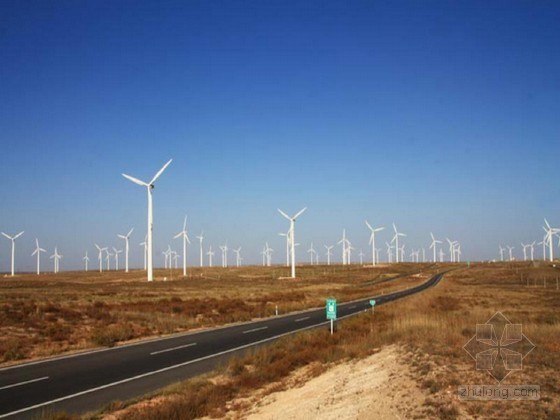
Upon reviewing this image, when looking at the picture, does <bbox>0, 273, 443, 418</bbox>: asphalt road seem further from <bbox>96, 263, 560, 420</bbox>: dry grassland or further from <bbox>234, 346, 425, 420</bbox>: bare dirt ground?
<bbox>234, 346, 425, 420</bbox>: bare dirt ground

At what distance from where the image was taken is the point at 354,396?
10.2 m

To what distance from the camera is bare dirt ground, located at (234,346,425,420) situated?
887 centimetres

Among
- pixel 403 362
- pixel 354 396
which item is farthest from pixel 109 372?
pixel 403 362

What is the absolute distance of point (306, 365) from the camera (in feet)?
53.1

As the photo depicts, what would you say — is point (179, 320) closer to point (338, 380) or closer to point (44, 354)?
point (44, 354)

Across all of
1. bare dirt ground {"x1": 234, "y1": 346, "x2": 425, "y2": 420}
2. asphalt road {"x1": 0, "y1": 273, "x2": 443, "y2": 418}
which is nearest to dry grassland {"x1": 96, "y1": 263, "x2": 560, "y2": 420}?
bare dirt ground {"x1": 234, "y1": 346, "x2": 425, "y2": 420}

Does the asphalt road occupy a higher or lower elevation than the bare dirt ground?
lower

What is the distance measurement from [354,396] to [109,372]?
9.70 meters

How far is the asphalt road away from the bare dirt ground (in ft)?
13.6

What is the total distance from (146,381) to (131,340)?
10.8 m

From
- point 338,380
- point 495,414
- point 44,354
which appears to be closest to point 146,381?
point 338,380

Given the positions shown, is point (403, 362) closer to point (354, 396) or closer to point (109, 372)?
point (354, 396)

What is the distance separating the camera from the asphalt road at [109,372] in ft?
41.2

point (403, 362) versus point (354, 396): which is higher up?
point (403, 362)
